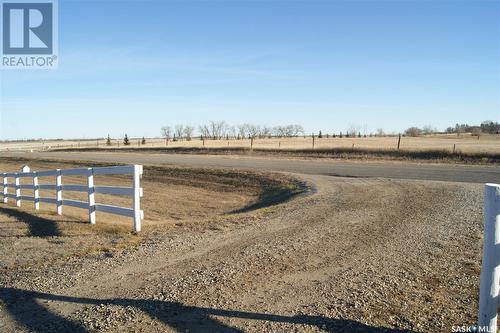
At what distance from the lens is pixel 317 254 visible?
6547 mm

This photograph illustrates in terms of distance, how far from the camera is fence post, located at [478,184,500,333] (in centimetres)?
359

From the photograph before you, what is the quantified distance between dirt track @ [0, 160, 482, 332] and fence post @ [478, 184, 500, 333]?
537 mm

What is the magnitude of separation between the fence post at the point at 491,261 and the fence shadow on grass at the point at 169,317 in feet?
2.55

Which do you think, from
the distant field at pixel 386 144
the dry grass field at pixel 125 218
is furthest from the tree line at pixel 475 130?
the dry grass field at pixel 125 218

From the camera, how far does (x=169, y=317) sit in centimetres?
439

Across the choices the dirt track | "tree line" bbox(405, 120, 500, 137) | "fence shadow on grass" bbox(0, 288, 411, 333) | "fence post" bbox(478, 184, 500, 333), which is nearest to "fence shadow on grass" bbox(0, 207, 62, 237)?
the dirt track

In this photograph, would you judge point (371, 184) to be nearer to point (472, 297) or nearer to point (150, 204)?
point (150, 204)

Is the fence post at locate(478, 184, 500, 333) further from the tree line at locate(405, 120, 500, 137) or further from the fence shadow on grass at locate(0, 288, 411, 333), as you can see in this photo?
the tree line at locate(405, 120, 500, 137)

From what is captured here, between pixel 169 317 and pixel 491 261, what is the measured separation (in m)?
3.09

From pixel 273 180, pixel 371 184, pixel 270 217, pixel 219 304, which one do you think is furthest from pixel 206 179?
pixel 219 304

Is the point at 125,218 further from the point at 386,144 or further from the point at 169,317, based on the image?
the point at 386,144

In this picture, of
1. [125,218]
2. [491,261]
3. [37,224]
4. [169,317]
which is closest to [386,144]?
[125,218]

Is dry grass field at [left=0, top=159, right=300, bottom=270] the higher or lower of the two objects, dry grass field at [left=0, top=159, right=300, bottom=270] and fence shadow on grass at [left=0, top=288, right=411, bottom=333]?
the lower

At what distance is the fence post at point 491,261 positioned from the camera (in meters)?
3.59
